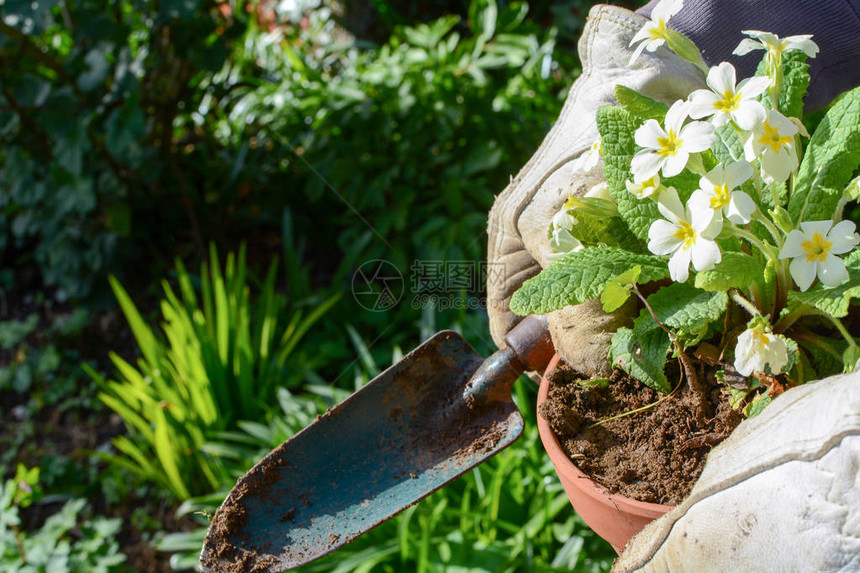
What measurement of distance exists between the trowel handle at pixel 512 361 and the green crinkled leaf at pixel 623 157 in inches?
10.1

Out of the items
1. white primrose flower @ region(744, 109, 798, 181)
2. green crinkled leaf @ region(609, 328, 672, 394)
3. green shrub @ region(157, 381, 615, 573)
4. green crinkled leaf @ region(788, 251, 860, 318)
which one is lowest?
green shrub @ region(157, 381, 615, 573)

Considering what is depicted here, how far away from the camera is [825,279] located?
2.26ft

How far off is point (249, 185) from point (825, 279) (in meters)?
2.51

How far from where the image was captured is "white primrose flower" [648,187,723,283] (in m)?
0.69

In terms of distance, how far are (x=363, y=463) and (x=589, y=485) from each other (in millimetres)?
376

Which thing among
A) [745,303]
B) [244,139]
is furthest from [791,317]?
[244,139]

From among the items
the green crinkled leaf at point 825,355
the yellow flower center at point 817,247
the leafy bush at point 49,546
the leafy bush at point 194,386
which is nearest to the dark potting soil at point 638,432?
the green crinkled leaf at point 825,355

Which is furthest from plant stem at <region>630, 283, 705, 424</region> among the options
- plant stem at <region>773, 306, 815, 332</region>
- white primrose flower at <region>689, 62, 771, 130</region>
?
white primrose flower at <region>689, 62, 771, 130</region>

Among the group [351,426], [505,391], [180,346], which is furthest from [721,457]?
[180,346]

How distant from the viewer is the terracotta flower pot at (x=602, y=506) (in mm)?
787

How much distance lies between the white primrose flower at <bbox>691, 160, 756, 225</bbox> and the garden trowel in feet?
1.22

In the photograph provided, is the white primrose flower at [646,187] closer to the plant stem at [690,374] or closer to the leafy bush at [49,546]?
the plant stem at [690,374]

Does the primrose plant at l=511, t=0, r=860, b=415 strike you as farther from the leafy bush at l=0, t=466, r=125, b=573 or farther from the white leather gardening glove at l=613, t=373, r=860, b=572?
the leafy bush at l=0, t=466, r=125, b=573

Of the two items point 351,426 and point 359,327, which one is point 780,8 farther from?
point 359,327
